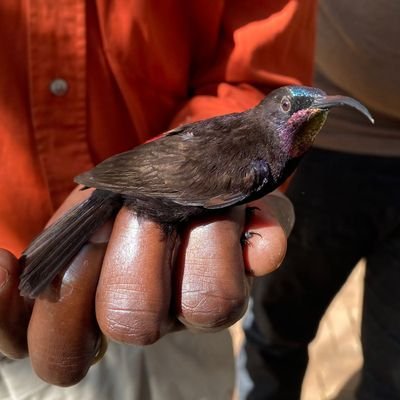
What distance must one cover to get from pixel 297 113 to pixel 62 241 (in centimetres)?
46

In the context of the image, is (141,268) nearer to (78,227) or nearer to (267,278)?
(78,227)

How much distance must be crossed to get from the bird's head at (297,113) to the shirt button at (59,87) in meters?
0.37

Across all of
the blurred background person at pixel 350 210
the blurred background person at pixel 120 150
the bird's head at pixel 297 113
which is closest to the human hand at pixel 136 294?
the blurred background person at pixel 120 150

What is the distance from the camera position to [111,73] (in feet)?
3.89

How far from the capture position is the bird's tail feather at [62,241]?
37.0 inches

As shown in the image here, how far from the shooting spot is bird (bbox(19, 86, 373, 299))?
1.02 meters

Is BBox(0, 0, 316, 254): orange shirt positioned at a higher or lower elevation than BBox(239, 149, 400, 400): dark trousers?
higher

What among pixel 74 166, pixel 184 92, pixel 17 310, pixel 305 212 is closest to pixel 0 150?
pixel 74 166

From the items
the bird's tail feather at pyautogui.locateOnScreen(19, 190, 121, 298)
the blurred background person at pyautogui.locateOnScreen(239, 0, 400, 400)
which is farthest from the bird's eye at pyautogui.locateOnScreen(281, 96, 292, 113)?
the blurred background person at pyautogui.locateOnScreen(239, 0, 400, 400)

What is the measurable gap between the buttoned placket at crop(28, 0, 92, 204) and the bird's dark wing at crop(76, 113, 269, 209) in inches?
4.5

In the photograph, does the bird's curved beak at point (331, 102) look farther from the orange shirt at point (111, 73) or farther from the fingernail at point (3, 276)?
the fingernail at point (3, 276)

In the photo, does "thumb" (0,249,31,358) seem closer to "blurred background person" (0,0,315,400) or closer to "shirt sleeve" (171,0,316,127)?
"blurred background person" (0,0,315,400)

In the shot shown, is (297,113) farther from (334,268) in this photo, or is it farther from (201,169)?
(334,268)

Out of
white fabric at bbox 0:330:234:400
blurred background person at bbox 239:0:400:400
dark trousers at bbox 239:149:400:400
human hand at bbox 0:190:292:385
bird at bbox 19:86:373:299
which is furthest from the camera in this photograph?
dark trousers at bbox 239:149:400:400
